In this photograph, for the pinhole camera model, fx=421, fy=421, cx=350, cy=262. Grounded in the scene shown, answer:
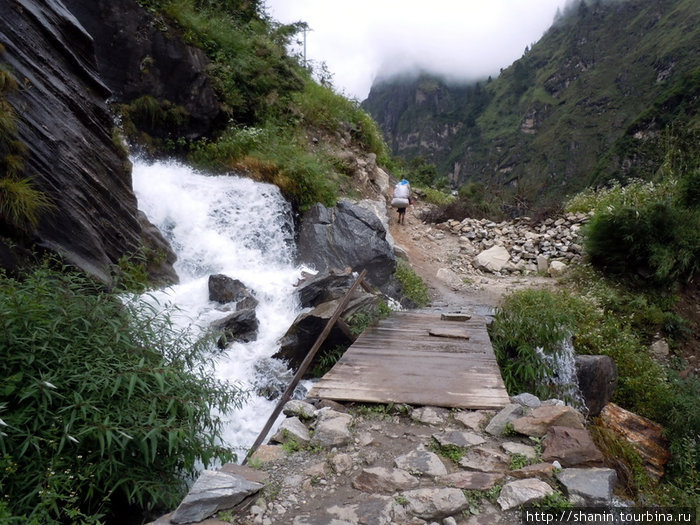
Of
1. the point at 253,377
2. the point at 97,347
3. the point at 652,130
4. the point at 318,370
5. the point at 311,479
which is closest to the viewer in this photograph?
the point at 311,479

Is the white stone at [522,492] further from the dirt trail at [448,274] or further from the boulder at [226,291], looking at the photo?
the dirt trail at [448,274]

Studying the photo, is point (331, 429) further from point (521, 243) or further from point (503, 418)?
point (521, 243)

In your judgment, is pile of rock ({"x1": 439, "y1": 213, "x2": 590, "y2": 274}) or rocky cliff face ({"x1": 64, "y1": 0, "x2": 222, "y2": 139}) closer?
rocky cliff face ({"x1": 64, "y1": 0, "x2": 222, "y2": 139})

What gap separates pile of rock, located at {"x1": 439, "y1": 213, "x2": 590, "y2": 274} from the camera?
36.0 ft

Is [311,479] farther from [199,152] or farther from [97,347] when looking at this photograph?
[199,152]

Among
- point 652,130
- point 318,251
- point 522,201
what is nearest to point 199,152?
point 318,251

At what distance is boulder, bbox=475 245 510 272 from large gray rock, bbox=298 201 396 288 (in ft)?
12.3

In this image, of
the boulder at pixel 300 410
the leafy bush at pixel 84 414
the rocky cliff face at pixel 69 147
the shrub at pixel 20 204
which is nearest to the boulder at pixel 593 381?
the boulder at pixel 300 410

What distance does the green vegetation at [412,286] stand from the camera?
877 cm

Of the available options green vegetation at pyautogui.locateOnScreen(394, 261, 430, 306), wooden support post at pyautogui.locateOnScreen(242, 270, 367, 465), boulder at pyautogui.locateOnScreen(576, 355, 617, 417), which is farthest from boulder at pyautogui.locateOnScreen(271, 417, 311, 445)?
green vegetation at pyautogui.locateOnScreen(394, 261, 430, 306)

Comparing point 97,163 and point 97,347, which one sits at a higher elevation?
point 97,163

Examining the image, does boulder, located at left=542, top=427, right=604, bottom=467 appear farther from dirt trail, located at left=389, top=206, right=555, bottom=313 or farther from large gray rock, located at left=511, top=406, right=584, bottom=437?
dirt trail, located at left=389, top=206, right=555, bottom=313

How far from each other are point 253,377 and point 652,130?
53.4m

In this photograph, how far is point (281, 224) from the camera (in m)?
8.52
